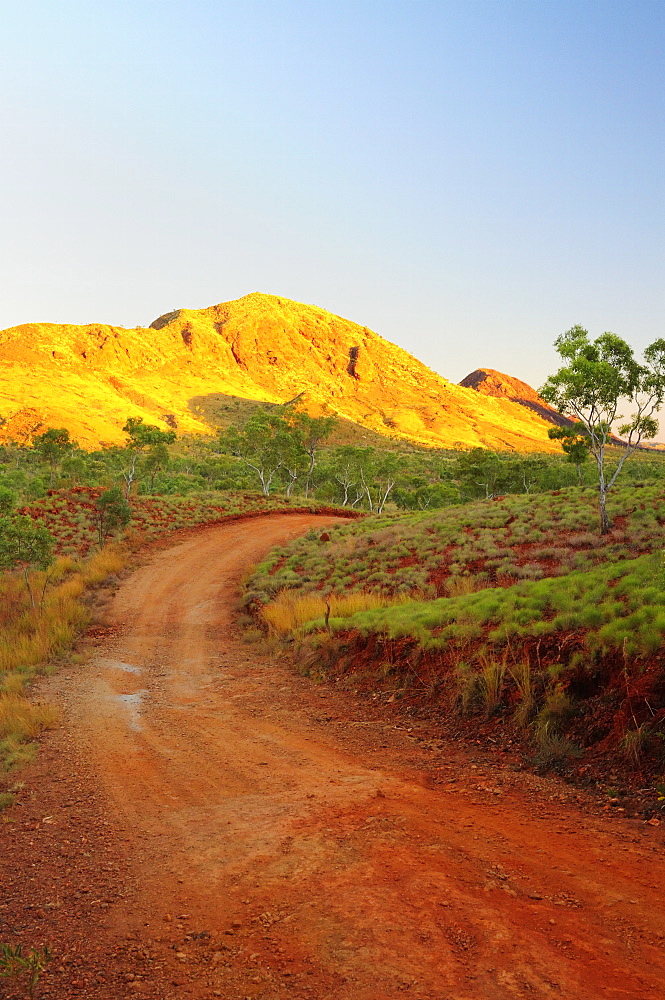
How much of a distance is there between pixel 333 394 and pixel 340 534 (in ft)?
522

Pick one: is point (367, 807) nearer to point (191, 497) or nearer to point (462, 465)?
point (191, 497)

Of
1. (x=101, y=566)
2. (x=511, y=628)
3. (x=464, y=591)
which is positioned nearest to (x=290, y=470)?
(x=101, y=566)

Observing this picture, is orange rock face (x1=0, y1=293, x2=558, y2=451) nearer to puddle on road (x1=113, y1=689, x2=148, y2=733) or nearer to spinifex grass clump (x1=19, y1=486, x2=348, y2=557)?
spinifex grass clump (x1=19, y1=486, x2=348, y2=557)

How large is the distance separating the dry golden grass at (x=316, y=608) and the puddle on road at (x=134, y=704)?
3.67 m

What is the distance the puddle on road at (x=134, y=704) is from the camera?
8.59 m

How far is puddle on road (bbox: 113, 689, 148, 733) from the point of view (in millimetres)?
8586

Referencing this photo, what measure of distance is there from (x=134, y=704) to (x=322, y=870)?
230 inches

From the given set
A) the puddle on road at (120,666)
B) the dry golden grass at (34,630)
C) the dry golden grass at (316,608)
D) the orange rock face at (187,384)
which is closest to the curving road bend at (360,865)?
the dry golden grass at (34,630)

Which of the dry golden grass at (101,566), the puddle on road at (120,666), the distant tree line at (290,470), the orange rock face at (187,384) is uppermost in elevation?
the orange rock face at (187,384)

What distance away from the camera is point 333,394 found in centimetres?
17938

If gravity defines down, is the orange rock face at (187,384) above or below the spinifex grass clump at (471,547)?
above

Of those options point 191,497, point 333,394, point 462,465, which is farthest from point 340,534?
point 333,394

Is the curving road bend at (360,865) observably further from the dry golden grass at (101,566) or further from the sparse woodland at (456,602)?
the dry golden grass at (101,566)

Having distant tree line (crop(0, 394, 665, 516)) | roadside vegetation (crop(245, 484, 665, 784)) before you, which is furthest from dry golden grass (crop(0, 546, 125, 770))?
distant tree line (crop(0, 394, 665, 516))
